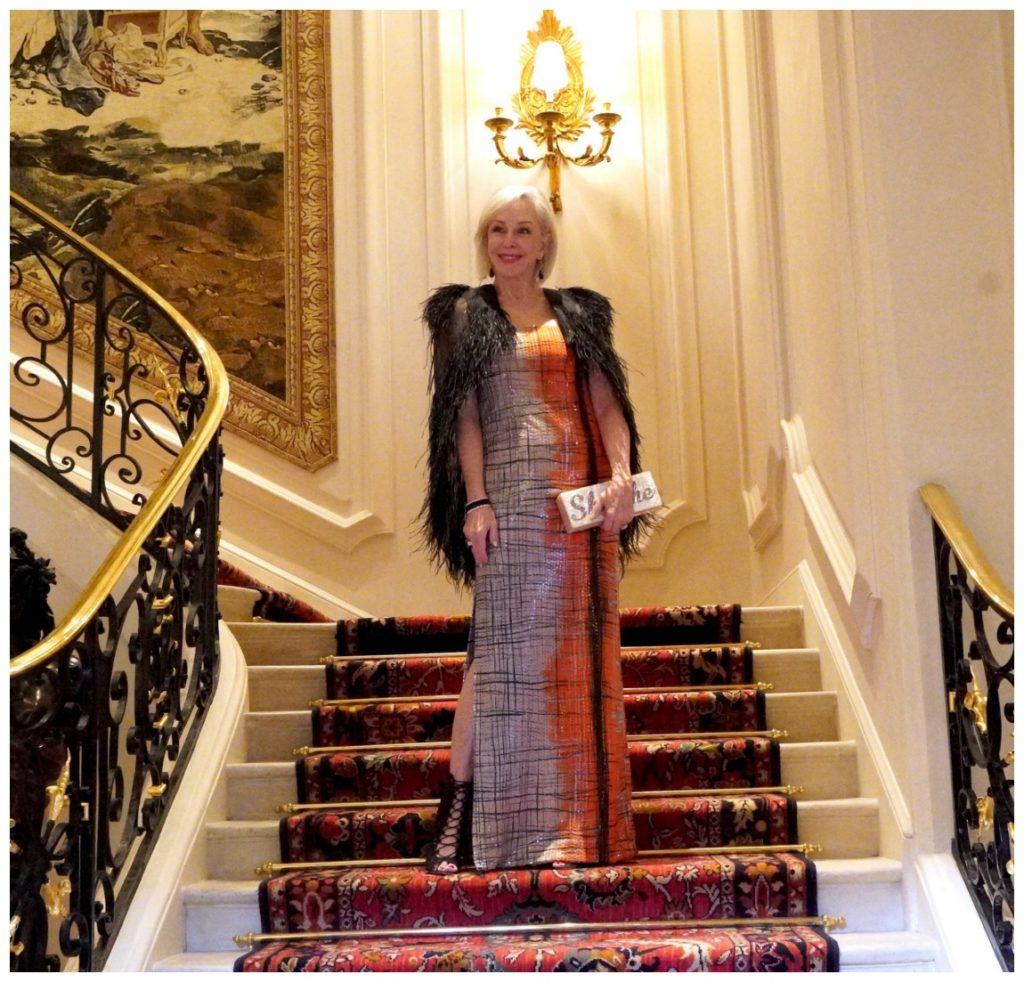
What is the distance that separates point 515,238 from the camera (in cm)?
369

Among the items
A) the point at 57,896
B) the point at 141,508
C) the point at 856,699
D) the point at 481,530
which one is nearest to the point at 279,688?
the point at 141,508

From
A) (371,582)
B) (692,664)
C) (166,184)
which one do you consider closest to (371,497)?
(371,582)

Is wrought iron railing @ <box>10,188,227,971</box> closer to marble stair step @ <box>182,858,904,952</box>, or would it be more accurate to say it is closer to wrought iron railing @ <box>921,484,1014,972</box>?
marble stair step @ <box>182,858,904,952</box>

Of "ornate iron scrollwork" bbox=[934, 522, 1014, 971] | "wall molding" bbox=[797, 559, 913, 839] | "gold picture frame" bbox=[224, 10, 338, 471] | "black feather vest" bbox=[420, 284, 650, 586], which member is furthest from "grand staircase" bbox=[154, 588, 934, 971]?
"gold picture frame" bbox=[224, 10, 338, 471]

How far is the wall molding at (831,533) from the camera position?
383cm

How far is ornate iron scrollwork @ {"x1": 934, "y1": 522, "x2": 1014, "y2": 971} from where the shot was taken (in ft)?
9.98

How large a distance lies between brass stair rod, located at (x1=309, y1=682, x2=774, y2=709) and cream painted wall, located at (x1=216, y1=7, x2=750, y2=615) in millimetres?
1819

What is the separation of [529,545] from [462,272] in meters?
3.25

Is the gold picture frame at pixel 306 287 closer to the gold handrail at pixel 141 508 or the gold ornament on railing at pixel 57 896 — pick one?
the gold handrail at pixel 141 508

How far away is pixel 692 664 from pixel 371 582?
7.42 feet

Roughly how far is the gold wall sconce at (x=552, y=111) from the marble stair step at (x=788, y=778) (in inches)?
134

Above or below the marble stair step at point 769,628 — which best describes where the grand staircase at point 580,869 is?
below

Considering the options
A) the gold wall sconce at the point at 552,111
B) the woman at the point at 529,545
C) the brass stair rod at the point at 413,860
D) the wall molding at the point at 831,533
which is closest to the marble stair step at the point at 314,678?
the wall molding at the point at 831,533

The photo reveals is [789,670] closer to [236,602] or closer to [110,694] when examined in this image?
[236,602]
